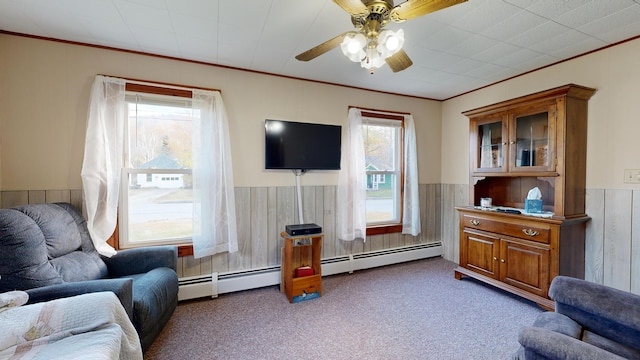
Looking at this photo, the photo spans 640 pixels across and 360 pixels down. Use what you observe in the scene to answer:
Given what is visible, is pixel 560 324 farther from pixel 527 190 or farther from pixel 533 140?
pixel 527 190

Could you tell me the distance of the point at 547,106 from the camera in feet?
7.98

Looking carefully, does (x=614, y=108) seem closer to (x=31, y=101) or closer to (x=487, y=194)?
(x=487, y=194)

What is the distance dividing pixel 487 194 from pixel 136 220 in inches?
Answer: 161

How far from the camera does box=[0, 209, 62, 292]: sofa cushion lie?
1.50 m

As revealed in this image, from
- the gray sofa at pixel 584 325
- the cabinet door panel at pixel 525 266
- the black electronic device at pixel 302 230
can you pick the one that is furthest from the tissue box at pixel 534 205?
the black electronic device at pixel 302 230

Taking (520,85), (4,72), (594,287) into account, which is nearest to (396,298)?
(594,287)

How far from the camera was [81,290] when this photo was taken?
148 centimetres

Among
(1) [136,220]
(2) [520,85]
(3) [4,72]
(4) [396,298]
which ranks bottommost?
(4) [396,298]

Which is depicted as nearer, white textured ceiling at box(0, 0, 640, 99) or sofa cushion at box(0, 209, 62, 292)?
sofa cushion at box(0, 209, 62, 292)

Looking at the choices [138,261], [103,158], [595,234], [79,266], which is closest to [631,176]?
[595,234]

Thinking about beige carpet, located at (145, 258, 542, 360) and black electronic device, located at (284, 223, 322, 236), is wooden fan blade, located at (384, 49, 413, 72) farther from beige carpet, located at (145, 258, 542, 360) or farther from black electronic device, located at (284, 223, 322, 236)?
beige carpet, located at (145, 258, 542, 360)

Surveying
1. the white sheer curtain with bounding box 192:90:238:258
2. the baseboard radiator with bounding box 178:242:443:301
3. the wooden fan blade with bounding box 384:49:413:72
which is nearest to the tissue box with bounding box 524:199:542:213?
the baseboard radiator with bounding box 178:242:443:301

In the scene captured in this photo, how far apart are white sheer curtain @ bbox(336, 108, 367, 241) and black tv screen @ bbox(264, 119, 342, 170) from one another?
0.45 feet

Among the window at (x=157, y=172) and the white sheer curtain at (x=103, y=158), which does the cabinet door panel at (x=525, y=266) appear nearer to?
the window at (x=157, y=172)
